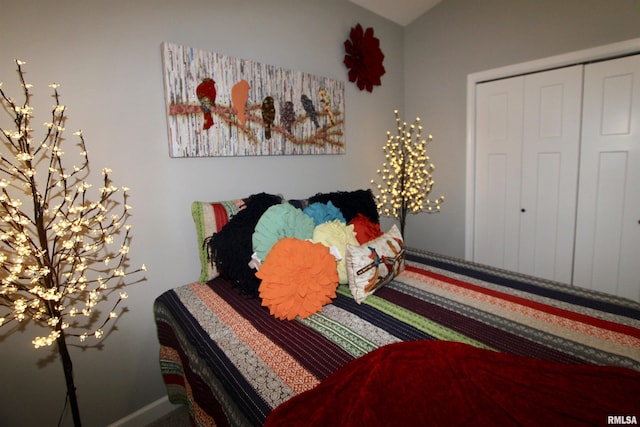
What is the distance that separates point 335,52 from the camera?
2.52 m

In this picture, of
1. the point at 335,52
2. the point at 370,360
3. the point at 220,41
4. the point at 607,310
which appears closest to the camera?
the point at 370,360

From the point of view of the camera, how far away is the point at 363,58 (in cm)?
264

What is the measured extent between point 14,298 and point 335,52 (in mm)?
2477

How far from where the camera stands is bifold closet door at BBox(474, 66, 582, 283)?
7.87 ft

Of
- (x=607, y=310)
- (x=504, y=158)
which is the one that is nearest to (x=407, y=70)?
(x=504, y=158)

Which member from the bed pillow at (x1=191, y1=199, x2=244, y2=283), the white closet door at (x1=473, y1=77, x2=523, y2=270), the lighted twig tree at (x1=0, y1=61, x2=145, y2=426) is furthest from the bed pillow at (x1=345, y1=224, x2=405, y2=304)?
the white closet door at (x1=473, y1=77, x2=523, y2=270)

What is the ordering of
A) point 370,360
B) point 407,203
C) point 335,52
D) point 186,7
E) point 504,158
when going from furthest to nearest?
point 407,203 < point 504,158 < point 335,52 < point 186,7 < point 370,360

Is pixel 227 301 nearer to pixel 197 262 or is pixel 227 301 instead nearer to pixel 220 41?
pixel 197 262

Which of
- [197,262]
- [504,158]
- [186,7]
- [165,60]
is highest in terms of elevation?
[186,7]

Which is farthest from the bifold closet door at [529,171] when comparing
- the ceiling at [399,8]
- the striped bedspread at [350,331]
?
the striped bedspread at [350,331]

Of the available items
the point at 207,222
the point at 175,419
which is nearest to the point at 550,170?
the point at 207,222

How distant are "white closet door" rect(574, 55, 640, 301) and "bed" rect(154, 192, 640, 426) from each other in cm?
119

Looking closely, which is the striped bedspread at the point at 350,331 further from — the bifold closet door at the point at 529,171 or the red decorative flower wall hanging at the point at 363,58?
the red decorative flower wall hanging at the point at 363,58

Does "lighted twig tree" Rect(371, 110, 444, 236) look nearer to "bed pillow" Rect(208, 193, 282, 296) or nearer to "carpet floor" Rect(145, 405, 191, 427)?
"bed pillow" Rect(208, 193, 282, 296)
